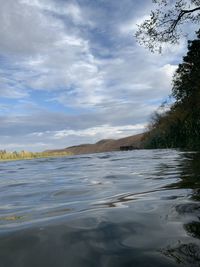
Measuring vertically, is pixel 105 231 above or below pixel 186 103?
below

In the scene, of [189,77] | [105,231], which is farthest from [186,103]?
[105,231]

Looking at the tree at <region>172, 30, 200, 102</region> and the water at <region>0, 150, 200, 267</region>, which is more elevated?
the tree at <region>172, 30, 200, 102</region>

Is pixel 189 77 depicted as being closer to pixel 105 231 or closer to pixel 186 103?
pixel 186 103

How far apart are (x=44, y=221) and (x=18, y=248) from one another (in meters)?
0.79

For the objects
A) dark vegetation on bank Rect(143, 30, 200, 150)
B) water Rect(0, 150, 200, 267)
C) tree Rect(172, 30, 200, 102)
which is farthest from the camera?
tree Rect(172, 30, 200, 102)

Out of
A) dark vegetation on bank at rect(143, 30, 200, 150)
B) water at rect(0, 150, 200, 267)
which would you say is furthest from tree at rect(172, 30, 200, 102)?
water at rect(0, 150, 200, 267)

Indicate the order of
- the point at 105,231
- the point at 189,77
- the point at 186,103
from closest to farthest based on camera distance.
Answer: the point at 105,231 → the point at 189,77 → the point at 186,103

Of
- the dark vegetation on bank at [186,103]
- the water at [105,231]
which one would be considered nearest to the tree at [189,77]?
the dark vegetation on bank at [186,103]

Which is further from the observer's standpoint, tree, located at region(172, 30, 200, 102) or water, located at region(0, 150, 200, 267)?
tree, located at region(172, 30, 200, 102)

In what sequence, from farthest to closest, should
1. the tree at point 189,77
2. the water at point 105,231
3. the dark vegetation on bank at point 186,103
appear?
the tree at point 189,77 → the dark vegetation on bank at point 186,103 → the water at point 105,231

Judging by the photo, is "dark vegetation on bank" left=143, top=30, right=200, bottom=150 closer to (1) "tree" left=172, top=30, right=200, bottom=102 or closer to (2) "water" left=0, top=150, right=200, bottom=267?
(1) "tree" left=172, top=30, right=200, bottom=102

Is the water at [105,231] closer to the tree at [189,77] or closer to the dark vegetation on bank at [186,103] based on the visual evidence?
the dark vegetation on bank at [186,103]

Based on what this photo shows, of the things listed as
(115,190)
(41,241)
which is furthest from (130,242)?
(115,190)

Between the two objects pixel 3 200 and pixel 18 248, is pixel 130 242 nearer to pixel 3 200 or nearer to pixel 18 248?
pixel 18 248
